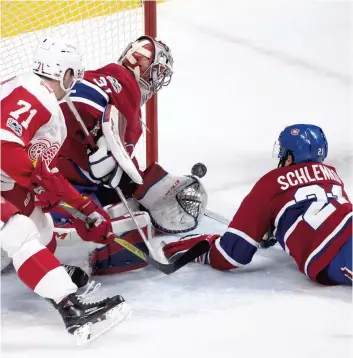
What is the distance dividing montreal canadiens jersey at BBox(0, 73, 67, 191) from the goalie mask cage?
2.90 feet

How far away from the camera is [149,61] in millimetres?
2605

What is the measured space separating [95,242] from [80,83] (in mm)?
547

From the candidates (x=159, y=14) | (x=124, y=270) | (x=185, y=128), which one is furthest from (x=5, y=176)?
(x=159, y=14)

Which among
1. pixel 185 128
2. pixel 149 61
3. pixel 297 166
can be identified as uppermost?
pixel 149 61

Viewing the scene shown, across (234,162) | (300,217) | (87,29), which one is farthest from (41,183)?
(234,162)

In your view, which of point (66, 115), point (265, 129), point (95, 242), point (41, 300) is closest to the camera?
point (41, 300)

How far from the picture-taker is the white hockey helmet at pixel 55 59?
207 cm

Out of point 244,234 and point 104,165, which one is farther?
point 104,165

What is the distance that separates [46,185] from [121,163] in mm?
409

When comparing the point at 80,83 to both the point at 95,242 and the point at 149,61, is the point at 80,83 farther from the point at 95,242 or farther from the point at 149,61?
the point at 95,242

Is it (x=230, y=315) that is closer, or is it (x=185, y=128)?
(x=230, y=315)

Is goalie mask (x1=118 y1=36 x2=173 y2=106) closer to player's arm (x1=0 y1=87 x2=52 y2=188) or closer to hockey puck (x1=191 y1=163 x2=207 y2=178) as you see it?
hockey puck (x1=191 y1=163 x2=207 y2=178)

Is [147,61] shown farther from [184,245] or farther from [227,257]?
[227,257]

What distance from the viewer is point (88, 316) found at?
188 cm
